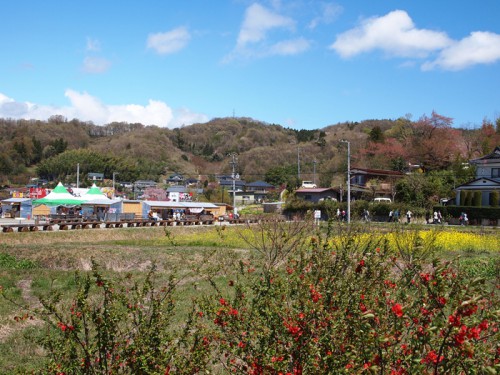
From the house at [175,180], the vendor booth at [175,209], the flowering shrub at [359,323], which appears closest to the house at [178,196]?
the vendor booth at [175,209]

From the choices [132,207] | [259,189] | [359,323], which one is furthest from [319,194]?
[359,323]

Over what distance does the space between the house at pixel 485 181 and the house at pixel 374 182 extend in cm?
→ 612

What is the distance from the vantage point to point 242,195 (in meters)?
70.0

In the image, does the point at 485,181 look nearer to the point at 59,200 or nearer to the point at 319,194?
the point at 319,194

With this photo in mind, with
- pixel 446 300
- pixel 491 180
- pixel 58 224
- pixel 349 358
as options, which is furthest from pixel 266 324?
pixel 491 180

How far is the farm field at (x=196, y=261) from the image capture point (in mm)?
4301

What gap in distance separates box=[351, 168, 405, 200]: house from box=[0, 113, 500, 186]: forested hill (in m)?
5.41

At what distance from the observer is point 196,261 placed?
14.8 metres

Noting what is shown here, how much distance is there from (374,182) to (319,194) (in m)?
4.80

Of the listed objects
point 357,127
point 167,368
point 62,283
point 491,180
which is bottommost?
point 62,283

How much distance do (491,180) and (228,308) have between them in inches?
1398

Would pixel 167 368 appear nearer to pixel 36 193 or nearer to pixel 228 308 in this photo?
pixel 228 308

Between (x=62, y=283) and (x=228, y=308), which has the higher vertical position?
(x=228, y=308)

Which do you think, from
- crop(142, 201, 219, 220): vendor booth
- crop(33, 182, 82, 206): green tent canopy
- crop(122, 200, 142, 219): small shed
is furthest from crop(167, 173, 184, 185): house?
crop(33, 182, 82, 206): green tent canopy
